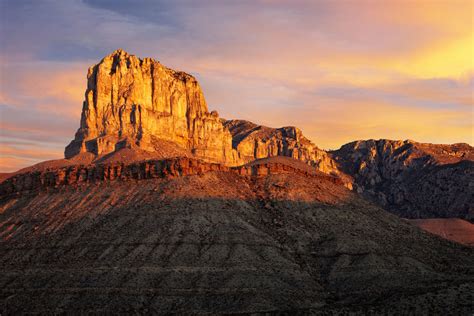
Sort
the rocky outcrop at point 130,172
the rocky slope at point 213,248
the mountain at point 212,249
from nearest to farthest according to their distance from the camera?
the mountain at point 212,249
the rocky slope at point 213,248
the rocky outcrop at point 130,172

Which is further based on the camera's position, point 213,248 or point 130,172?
point 130,172

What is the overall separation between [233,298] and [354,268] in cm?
2442

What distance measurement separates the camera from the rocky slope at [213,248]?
97.8 metres

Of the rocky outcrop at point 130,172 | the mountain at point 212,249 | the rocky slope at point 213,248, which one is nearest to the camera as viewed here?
the mountain at point 212,249

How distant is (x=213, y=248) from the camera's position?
114m

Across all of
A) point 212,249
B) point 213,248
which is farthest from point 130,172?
point 212,249

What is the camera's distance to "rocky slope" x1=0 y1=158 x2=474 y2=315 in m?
97.8

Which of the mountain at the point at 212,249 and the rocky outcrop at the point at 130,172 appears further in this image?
the rocky outcrop at the point at 130,172

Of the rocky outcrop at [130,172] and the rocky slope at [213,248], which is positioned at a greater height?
the rocky outcrop at [130,172]

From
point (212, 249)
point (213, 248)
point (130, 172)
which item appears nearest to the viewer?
point (212, 249)

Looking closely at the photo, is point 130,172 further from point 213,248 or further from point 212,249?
point 212,249

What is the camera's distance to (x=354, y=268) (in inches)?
4375

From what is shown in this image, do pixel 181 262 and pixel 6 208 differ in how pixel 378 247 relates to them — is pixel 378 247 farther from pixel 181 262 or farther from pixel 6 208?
pixel 6 208

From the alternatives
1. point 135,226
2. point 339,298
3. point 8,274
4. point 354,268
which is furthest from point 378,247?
point 8,274
